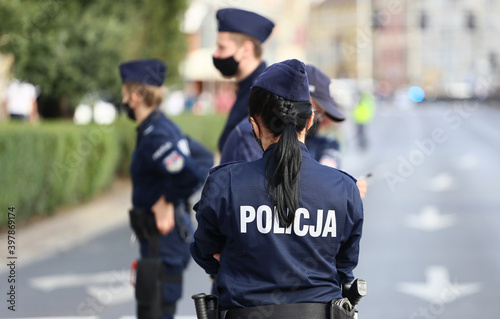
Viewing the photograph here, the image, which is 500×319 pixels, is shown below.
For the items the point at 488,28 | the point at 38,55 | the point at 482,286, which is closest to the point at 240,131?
the point at 482,286

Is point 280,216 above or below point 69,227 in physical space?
below

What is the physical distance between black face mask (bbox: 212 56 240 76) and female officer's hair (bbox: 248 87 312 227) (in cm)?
146

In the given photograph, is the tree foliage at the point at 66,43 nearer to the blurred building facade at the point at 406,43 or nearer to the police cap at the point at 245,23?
the police cap at the point at 245,23

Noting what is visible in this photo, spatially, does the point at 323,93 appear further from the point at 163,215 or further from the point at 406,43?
the point at 406,43

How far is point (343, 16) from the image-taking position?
428 feet

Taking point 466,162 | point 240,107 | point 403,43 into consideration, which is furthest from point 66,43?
point 403,43

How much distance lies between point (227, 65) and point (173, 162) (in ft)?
2.87

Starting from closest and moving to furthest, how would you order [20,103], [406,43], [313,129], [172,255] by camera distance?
[313,129] < [172,255] < [20,103] < [406,43]

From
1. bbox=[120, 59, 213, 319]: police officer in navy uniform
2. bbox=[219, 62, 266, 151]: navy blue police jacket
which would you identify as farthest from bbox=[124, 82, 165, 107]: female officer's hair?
bbox=[219, 62, 266, 151]: navy blue police jacket

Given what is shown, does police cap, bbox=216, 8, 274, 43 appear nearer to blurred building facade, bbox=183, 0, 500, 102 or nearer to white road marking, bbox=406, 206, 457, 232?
white road marking, bbox=406, 206, 457, 232

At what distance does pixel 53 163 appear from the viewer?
12508mm

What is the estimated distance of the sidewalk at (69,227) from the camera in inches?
416

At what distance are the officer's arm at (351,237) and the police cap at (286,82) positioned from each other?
37 cm

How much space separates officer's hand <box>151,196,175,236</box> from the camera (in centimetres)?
515
